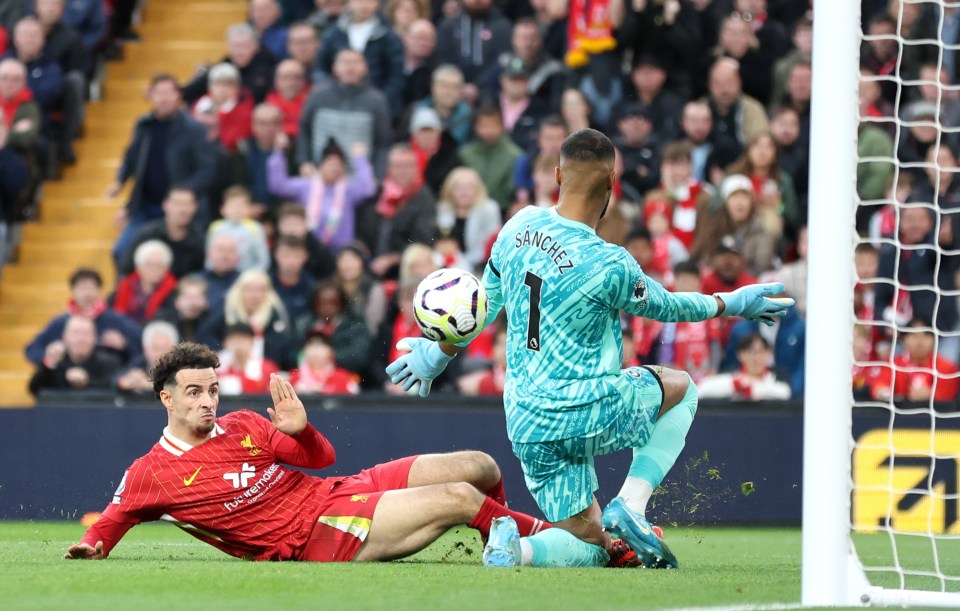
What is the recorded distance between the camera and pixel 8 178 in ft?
45.3

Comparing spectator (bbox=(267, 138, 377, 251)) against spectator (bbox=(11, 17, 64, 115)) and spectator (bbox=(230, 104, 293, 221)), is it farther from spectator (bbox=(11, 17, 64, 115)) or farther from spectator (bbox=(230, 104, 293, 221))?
spectator (bbox=(11, 17, 64, 115))

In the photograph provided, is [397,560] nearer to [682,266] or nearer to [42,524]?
[42,524]

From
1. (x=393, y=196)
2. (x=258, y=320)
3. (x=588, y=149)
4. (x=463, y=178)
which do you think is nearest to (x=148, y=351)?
(x=258, y=320)

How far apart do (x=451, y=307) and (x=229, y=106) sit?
7098 millimetres

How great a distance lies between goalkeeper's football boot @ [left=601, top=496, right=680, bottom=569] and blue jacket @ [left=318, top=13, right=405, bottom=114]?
7193mm

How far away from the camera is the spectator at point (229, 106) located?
13312 millimetres

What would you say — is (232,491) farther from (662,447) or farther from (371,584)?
(662,447)

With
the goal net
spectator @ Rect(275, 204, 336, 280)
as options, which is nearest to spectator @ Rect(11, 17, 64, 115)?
spectator @ Rect(275, 204, 336, 280)

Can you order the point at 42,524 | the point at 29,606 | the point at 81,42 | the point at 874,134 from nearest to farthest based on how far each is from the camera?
the point at 29,606
the point at 42,524
the point at 874,134
the point at 81,42

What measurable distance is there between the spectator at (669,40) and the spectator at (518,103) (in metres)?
0.84

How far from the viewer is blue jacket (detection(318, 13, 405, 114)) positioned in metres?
13.3

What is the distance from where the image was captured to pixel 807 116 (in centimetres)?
1278

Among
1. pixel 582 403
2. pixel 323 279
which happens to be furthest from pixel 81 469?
pixel 582 403

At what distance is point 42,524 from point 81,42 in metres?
5.89
